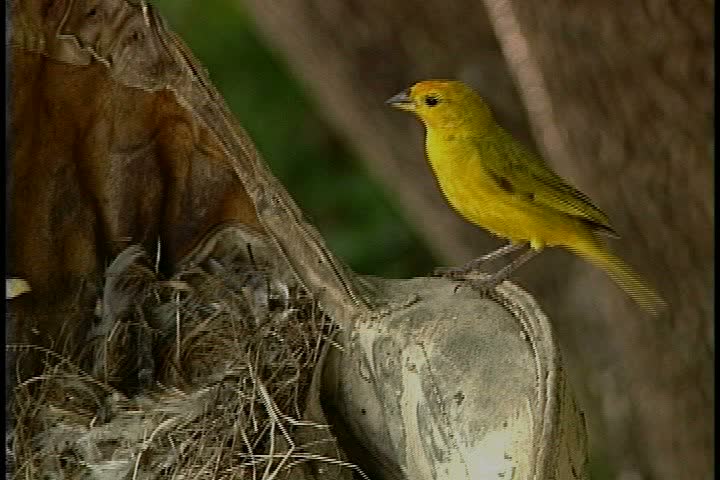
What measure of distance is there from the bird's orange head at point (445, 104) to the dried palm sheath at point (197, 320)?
1.16ft

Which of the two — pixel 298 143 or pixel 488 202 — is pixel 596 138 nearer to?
pixel 488 202

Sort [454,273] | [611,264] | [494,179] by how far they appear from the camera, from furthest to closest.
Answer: [611,264] < [494,179] < [454,273]

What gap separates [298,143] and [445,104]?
2.39 metres

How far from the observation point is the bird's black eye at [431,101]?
191cm

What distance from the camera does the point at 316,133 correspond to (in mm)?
4414

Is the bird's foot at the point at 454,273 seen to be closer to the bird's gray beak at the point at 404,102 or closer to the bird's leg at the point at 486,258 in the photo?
the bird's leg at the point at 486,258

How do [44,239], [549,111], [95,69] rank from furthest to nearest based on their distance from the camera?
1. [549,111]
2. [44,239]
3. [95,69]

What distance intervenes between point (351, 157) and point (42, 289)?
282 cm

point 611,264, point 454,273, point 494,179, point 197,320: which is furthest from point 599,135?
point 197,320

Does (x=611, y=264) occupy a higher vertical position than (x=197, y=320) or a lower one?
lower

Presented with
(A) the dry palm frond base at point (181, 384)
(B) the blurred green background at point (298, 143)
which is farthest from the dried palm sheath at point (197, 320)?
(B) the blurred green background at point (298, 143)

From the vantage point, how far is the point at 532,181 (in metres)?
1.88

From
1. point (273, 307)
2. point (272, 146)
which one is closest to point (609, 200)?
point (273, 307)

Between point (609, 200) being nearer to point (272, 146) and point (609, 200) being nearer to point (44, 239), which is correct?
point (44, 239)
